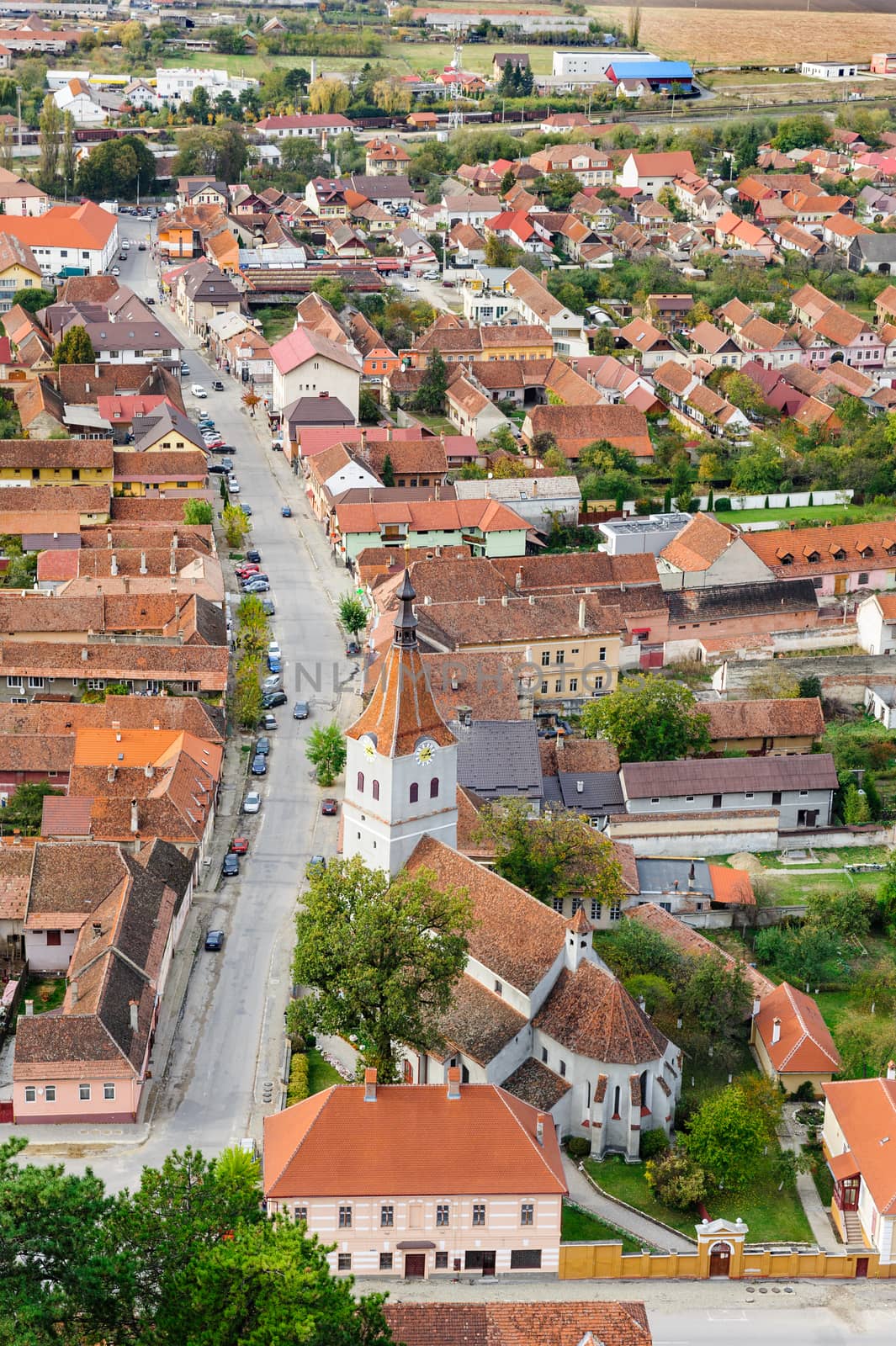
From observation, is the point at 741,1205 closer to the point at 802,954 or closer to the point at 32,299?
the point at 802,954

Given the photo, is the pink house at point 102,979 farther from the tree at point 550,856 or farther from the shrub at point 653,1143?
the shrub at point 653,1143

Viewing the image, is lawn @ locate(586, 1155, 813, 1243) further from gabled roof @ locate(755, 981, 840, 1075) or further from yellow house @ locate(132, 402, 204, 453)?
yellow house @ locate(132, 402, 204, 453)

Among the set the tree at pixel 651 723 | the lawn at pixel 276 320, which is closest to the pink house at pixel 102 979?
the tree at pixel 651 723

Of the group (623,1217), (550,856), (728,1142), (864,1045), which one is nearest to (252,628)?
(550,856)

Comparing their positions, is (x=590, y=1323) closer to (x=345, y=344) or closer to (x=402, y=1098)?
(x=402, y=1098)

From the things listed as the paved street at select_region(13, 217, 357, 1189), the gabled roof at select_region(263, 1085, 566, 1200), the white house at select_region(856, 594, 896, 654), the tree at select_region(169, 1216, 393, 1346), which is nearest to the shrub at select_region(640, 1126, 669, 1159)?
the gabled roof at select_region(263, 1085, 566, 1200)

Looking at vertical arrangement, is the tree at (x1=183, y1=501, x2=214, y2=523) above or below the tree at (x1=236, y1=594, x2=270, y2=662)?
above
